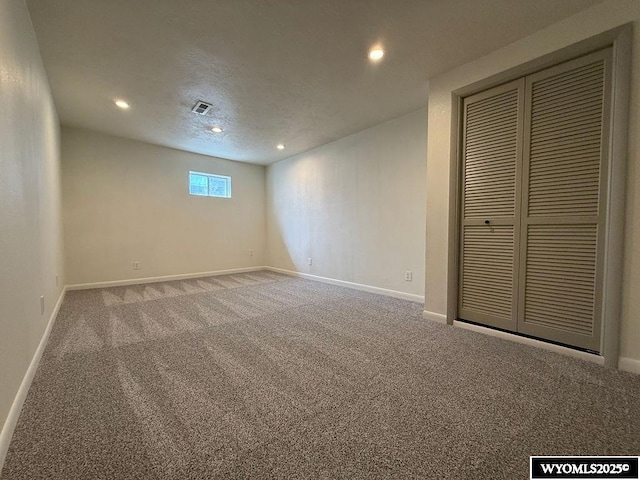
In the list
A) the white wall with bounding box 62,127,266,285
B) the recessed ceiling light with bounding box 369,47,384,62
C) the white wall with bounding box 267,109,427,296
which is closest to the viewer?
the recessed ceiling light with bounding box 369,47,384,62

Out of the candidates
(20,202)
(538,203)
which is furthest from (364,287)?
(20,202)

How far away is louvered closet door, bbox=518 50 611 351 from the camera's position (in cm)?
192

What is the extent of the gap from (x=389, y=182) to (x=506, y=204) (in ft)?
5.58

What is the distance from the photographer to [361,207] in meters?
4.25

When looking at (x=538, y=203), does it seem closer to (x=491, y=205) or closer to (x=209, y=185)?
(x=491, y=205)

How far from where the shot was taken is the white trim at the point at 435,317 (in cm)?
271

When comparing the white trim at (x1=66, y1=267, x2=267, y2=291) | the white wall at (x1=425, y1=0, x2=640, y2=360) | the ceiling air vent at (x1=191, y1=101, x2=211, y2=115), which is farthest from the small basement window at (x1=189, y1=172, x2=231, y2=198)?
the white wall at (x1=425, y1=0, x2=640, y2=360)

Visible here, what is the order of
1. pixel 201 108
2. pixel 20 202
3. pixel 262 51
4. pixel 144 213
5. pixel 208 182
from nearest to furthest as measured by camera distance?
pixel 20 202 → pixel 262 51 → pixel 201 108 → pixel 144 213 → pixel 208 182

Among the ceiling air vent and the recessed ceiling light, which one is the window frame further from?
the recessed ceiling light

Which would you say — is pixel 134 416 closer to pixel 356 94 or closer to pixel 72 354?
pixel 72 354

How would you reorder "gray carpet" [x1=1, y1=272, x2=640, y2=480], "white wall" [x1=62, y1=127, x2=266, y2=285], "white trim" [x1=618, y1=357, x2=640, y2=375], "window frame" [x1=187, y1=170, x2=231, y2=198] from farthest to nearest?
"window frame" [x1=187, y1=170, x2=231, y2=198] → "white wall" [x1=62, y1=127, x2=266, y2=285] → "white trim" [x1=618, y1=357, x2=640, y2=375] → "gray carpet" [x1=1, y1=272, x2=640, y2=480]

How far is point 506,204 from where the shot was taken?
92.9 inches

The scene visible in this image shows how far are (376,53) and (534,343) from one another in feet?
8.95

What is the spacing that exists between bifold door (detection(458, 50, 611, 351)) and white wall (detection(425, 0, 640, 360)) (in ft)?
0.46
